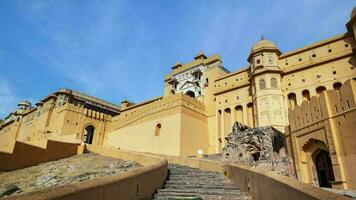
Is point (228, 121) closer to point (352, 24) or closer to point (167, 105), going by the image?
point (167, 105)

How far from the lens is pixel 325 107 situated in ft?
58.0

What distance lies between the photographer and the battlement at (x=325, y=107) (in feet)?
53.3

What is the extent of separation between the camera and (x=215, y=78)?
31812 millimetres

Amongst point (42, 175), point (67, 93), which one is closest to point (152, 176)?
point (42, 175)

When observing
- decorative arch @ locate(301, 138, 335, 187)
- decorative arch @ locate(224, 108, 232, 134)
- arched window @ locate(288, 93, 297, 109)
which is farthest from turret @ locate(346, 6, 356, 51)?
decorative arch @ locate(224, 108, 232, 134)

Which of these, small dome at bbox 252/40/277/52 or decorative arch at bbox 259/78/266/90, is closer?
decorative arch at bbox 259/78/266/90

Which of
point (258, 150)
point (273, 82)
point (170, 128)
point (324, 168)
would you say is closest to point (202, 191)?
point (258, 150)

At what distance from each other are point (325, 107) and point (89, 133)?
2839 cm

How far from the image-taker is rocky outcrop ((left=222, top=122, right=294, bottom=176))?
16.7 meters

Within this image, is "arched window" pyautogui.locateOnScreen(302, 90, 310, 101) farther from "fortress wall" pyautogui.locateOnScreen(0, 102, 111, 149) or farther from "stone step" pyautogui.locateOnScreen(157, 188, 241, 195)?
"fortress wall" pyautogui.locateOnScreen(0, 102, 111, 149)

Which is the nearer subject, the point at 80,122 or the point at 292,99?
the point at 292,99

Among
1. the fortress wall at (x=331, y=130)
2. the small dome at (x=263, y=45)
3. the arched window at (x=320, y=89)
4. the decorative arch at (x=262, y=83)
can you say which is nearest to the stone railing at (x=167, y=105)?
the decorative arch at (x=262, y=83)

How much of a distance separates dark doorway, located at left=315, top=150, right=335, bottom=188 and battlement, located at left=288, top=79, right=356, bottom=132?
2.22 m

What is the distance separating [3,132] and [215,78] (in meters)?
44.9
